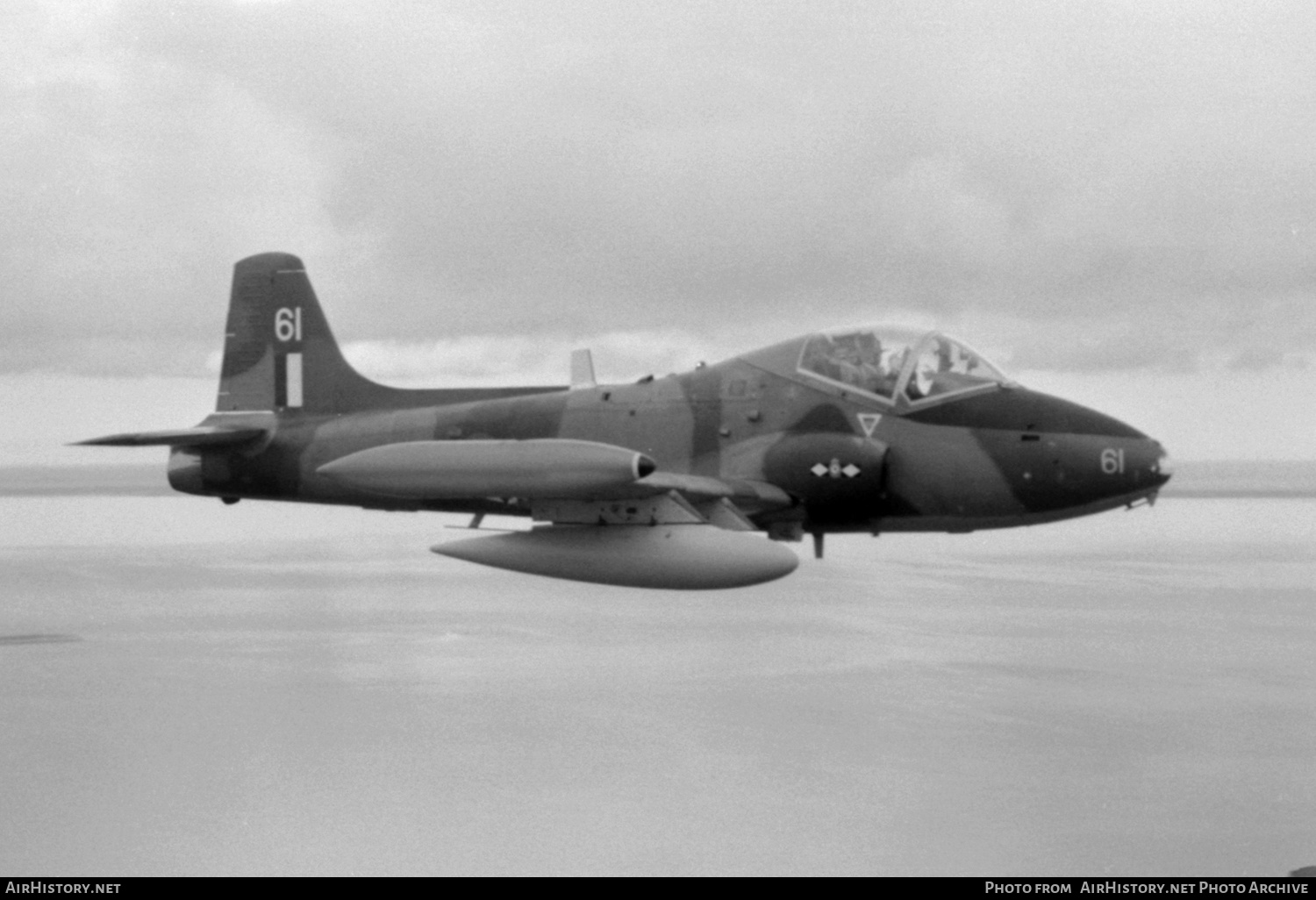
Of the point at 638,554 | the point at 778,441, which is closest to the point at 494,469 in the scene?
the point at 638,554

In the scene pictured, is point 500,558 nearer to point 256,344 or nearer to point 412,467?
point 412,467

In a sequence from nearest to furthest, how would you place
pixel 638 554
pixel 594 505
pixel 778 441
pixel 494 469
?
pixel 494 469, pixel 638 554, pixel 594 505, pixel 778 441

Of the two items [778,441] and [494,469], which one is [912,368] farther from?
[494,469]

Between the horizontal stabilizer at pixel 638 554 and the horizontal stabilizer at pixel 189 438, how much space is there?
3864mm

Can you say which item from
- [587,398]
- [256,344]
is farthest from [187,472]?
[587,398]

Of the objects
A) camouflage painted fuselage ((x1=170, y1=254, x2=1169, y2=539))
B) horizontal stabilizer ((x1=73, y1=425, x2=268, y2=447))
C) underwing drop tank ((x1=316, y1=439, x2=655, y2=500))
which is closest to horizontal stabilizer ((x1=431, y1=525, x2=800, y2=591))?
camouflage painted fuselage ((x1=170, y1=254, x2=1169, y2=539))

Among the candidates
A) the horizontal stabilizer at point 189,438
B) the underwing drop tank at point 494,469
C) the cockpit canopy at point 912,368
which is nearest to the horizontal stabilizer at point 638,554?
the underwing drop tank at point 494,469

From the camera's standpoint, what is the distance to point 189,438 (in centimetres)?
1423

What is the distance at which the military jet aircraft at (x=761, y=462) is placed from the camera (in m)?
10.8

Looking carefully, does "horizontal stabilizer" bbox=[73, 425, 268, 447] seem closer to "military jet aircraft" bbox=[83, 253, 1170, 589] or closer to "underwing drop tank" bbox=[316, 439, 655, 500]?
"military jet aircraft" bbox=[83, 253, 1170, 589]

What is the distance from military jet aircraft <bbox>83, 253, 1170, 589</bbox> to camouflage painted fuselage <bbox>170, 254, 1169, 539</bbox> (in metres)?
0.02

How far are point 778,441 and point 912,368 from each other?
129 cm

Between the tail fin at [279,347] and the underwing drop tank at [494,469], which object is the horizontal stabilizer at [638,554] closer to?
the underwing drop tank at [494,469]

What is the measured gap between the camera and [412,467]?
35.5 ft
